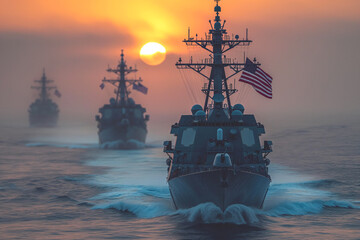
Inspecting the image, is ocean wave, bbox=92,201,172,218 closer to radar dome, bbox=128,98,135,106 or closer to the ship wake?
the ship wake

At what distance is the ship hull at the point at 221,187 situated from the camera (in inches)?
1016

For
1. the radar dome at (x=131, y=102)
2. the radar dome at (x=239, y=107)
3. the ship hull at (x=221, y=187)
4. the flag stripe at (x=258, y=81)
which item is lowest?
the ship hull at (x=221, y=187)

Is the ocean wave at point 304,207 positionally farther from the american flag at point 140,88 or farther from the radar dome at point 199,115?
the american flag at point 140,88

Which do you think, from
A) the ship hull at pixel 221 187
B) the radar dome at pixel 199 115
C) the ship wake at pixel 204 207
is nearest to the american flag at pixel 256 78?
the radar dome at pixel 199 115

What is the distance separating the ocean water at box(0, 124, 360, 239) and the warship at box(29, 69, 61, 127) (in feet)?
346

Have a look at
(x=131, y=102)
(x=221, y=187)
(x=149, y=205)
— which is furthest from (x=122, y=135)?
(x=221, y=187)

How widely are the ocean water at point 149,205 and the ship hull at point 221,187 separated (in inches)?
18.0

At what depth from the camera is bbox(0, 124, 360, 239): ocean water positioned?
25828 millimetres

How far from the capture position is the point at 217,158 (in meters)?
25.8

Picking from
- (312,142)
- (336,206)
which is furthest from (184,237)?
(312,142)

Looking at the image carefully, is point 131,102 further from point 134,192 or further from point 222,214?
point 222,214

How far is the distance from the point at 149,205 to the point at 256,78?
9.62 m

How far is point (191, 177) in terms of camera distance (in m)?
26.8

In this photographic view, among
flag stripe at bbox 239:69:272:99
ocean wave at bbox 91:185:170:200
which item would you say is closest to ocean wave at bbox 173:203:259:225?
flag stripe at bbox 239:69:272:99
